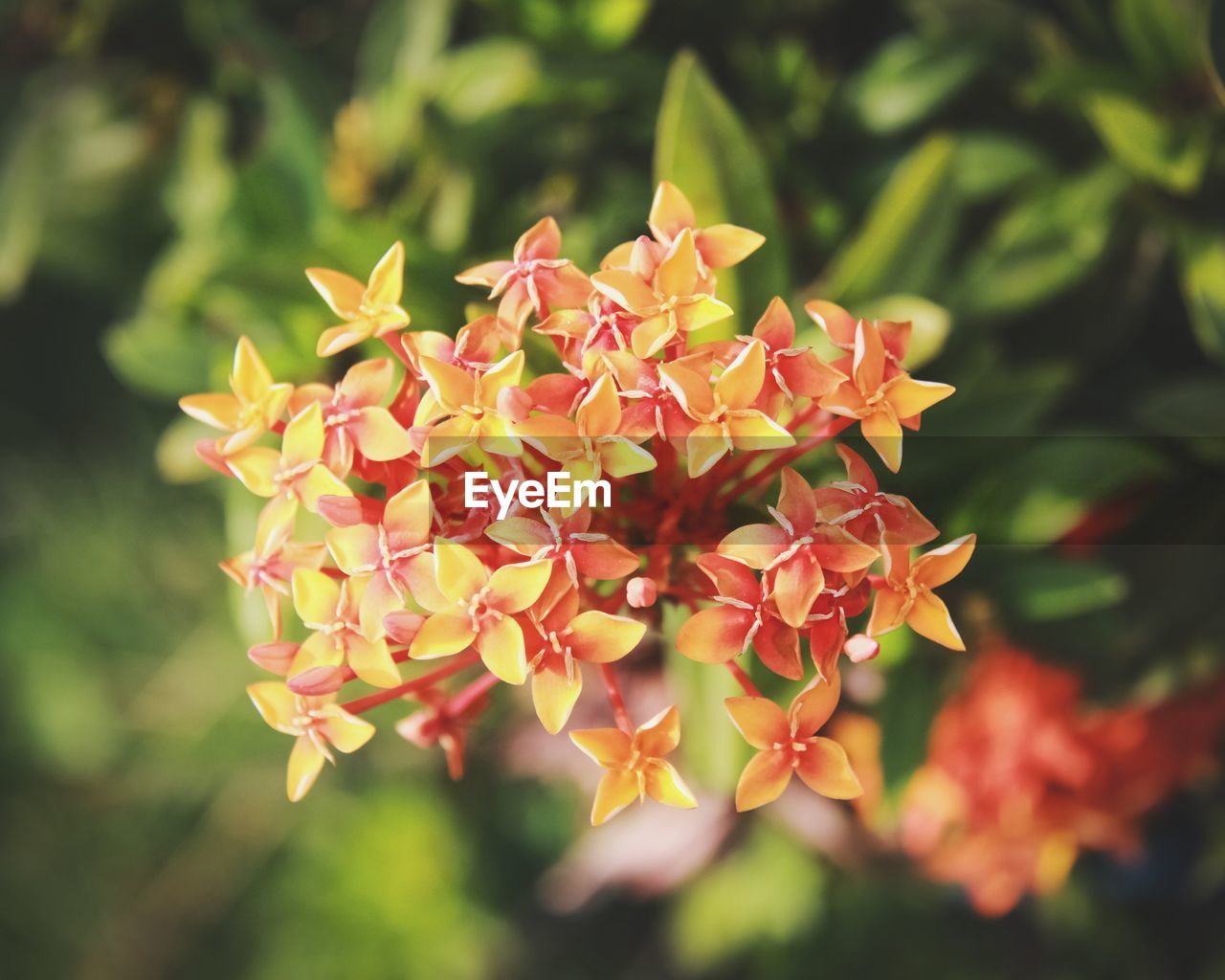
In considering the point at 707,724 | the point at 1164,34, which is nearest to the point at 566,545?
the point at 707,724

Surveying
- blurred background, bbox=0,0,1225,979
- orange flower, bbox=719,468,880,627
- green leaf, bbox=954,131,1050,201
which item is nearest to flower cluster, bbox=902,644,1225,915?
blurred background, bbox=0,0,1225,979

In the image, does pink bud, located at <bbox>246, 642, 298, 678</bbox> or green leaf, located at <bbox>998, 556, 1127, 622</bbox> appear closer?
pink bud, located at <bbox>246, 642, 298, 678</bbox>

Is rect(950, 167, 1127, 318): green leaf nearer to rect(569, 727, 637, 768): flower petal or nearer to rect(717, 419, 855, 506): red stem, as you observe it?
rect(717, 419, 855, 506): red stem

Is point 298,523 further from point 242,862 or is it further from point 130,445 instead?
point 242,862

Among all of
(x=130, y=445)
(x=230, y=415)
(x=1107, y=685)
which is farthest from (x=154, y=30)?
(x=1107, y=685)

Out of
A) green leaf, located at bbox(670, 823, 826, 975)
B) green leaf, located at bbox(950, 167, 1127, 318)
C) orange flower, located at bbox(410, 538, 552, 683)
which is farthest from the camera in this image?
green leaf, located at bbox(670, 823, 826, 975)

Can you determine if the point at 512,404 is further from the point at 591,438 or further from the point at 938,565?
the point at 938,565

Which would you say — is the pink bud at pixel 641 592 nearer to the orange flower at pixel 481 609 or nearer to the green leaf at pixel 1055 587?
the orange flower at pixel 481 609
